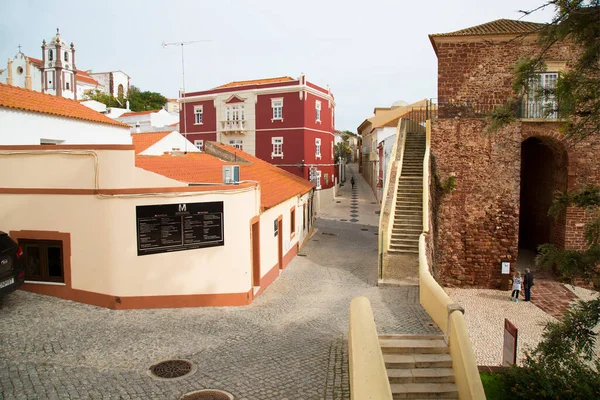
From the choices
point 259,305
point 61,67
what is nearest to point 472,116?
point 259,305

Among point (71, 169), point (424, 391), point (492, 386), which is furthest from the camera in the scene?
point (71, 169)

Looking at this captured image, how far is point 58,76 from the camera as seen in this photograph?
83.3 feet

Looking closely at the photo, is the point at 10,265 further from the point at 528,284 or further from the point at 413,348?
the point at 528,284

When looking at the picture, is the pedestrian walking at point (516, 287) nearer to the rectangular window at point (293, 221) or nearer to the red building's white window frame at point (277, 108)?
the rectangular window at point (293, 221)

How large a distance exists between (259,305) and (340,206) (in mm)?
24815

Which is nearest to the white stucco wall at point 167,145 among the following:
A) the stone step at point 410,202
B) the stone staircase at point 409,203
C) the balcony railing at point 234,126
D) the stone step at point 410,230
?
the stone staircase at point 409,203

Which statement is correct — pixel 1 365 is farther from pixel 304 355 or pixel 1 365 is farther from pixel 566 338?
pixel 566 338

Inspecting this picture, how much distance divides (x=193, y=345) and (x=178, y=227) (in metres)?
2.92

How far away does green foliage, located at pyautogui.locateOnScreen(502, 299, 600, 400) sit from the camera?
6562mm

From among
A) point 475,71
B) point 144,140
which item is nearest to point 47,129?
point 144,140

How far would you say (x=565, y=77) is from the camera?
6.65 metres

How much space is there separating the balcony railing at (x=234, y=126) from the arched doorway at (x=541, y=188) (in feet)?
64.3

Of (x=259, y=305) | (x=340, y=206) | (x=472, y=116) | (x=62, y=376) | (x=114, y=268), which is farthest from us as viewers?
(x=340, y=206)

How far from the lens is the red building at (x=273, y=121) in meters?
33.9
